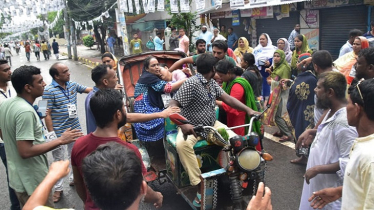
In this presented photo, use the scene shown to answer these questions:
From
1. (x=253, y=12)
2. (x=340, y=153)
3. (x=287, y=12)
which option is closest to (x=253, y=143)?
(x=340, y=153)

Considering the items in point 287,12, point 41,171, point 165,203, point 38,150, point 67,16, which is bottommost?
point 165,203

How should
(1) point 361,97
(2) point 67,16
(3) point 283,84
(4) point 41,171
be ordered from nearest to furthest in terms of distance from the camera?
(1) point 361,97 < (4) point 41,171 < (3) point 283,84 < (2) point 67,16

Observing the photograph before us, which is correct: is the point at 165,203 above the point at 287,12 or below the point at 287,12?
below

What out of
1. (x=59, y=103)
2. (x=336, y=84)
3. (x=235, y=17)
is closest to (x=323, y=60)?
(x=336, y=84)

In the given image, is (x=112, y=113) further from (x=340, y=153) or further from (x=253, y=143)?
(x=340, y=153)

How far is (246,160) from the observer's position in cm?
289

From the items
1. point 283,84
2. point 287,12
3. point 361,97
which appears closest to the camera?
point 361,97

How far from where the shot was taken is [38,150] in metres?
2.78

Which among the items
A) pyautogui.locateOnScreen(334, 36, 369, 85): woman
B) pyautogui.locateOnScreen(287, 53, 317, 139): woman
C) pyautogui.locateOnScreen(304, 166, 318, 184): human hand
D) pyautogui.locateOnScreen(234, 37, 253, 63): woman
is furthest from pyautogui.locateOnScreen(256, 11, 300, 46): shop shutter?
pyautogui.locateOnScreen(304, 166, 318, 184): human hand

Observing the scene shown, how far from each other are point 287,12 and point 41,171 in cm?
1161

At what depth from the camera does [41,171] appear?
3.00 m

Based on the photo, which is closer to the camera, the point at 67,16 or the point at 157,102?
the point at 157,102

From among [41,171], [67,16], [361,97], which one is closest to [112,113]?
[41,171]

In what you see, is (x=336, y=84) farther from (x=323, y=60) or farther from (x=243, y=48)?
(x=243, y=48)
